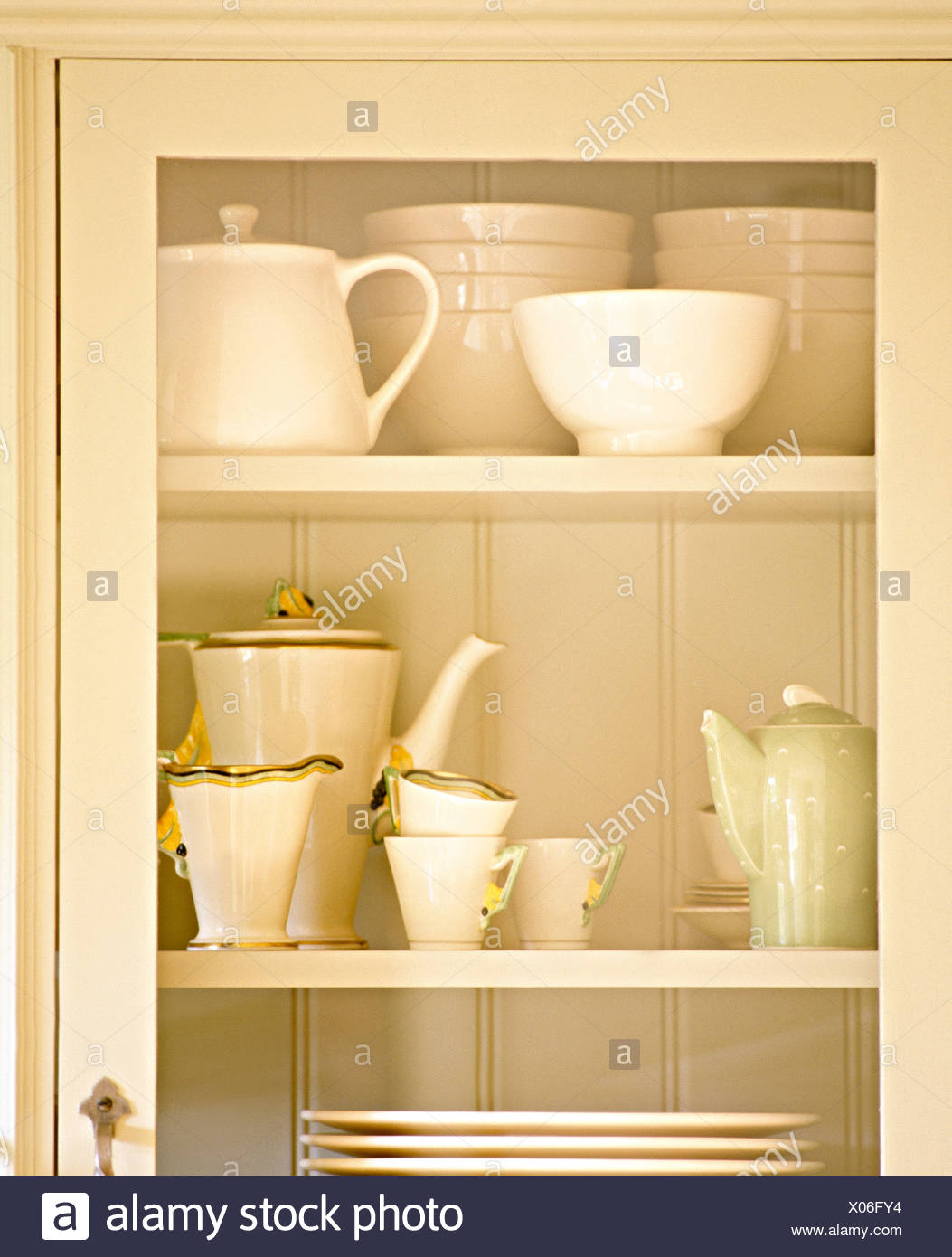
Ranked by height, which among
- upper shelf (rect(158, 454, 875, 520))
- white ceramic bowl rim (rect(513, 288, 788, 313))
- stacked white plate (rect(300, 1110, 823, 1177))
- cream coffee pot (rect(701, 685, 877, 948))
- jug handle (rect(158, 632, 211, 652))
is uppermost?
white ceramic bowl rim (rect(513, 288, 788, 313))

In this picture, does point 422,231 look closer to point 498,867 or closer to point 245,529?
point 245,529

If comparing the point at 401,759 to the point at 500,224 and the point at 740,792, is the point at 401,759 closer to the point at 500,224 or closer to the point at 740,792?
the point at 740,792

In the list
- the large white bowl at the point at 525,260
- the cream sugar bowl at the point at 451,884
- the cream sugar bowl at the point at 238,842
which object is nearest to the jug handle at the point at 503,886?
the cream sugar bowl at the point at 451,884

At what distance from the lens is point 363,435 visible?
0.82m

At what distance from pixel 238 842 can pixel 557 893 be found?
177mm

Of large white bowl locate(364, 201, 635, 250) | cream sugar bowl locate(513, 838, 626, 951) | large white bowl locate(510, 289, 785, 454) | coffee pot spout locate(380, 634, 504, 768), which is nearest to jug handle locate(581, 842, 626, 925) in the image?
cream sugar bowl locate(513, 838, 626, 951)

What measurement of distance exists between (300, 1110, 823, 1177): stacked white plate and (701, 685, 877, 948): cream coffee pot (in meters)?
0.12

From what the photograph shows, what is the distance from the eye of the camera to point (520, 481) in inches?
32.0

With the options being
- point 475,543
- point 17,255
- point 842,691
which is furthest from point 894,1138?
point 17,255

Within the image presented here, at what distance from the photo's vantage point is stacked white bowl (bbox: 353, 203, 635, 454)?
2.68 ft

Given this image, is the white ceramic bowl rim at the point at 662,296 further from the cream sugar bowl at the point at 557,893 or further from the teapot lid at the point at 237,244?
the cream sugar bowl at the point at 557,893

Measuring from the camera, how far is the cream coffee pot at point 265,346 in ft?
2.65

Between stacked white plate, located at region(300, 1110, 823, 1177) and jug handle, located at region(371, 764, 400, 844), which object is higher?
jug handle, located at region(371, 764, 400, 844)

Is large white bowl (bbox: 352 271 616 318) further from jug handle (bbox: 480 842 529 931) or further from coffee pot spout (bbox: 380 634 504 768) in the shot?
jug handle (bbox: 480 842 529 931)
